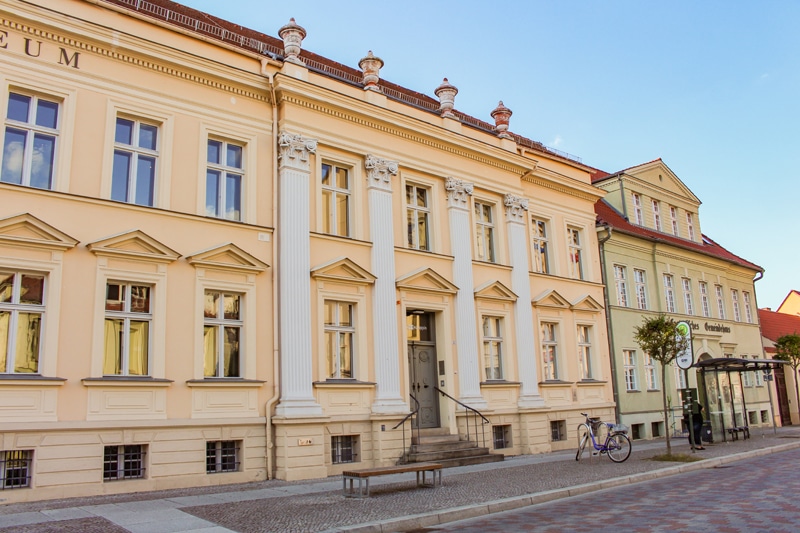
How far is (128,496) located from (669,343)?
13.6 m

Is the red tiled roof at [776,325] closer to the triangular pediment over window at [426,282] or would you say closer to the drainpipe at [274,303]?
the triangular pediment over window at [426,282]

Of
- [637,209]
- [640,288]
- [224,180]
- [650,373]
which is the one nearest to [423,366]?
[224,180]

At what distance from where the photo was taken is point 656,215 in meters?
31.1

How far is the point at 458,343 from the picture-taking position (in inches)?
756

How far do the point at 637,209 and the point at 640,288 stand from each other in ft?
13.1

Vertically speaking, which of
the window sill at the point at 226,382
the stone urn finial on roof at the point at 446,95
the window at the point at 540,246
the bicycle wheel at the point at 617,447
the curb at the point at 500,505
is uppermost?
the stone urn finial on roof at the point at 446,95

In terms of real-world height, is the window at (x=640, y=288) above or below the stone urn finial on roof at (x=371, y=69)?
below

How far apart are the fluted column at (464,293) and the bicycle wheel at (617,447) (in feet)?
12.0

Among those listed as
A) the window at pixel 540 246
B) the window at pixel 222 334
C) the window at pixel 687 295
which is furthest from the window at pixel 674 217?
the window at pixel 222 334

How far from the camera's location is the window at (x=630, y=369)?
84.3 feet

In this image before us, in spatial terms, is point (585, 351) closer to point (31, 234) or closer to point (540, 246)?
point (540, 246)

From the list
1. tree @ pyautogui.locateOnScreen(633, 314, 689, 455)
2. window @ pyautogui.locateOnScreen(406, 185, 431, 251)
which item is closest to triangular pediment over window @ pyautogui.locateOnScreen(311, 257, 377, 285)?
window @ pyautogui.locateOnScreen(406, 185, 431, 251)

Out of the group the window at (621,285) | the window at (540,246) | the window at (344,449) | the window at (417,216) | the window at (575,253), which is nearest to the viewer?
the window at (344,449)

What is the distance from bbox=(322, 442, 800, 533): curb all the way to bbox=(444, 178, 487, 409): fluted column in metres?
5.55
